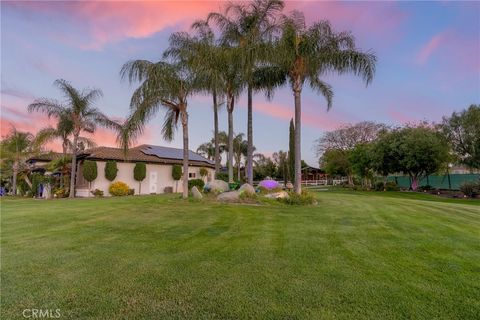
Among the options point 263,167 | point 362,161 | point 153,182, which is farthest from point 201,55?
point 263,167

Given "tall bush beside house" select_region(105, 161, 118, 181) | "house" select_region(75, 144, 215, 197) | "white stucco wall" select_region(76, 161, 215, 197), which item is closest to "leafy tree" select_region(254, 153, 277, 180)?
"house" select_region(75, 144, 215, 197)

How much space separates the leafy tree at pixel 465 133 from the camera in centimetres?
2562

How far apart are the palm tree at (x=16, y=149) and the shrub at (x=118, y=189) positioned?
9280 mm

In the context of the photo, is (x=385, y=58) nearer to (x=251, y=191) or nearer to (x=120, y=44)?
(x=251, y=191)

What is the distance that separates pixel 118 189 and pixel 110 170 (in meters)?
1.69

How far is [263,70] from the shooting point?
1530 cm

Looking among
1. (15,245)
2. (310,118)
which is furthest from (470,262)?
(310,118)

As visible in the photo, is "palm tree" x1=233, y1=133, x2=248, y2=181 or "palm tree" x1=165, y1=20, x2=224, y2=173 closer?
"palm tree" x1=165, y1=20, x2=224, y2=173

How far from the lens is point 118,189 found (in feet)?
70.5

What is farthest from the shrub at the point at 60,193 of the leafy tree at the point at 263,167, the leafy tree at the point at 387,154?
the leafy tree at the point at 263,167

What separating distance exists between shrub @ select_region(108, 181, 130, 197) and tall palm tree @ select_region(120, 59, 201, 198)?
10123mm

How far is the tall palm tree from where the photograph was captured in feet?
41.1

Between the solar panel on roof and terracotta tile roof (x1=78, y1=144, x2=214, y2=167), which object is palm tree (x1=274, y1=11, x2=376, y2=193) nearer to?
terracotta tile roof (x1=78, y1=144, x2=214, y2=167)

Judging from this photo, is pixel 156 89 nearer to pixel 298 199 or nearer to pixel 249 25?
pixel 249 25
